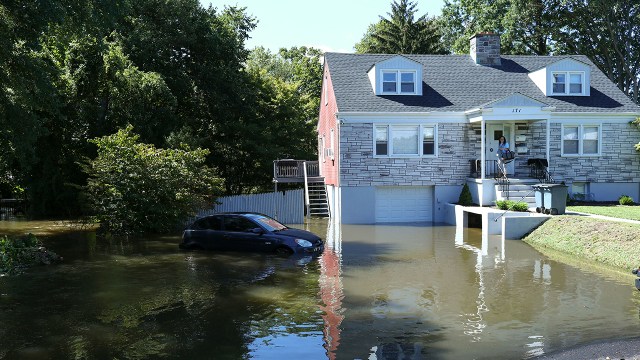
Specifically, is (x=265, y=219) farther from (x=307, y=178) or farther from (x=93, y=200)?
(x=307, y=178)

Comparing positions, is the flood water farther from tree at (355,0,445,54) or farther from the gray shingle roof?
tree at (355,0,445,54)

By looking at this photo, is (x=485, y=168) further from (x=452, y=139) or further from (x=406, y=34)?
(x=406, y=34)

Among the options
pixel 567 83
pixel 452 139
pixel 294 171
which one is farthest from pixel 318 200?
pixel 567 83

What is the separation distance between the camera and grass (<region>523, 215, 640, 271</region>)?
15204 millimetres

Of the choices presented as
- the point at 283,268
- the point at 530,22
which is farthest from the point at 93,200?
the point at 530,22

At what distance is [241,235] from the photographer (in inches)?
689

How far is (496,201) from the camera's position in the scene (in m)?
24.3

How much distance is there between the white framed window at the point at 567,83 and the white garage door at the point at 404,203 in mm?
8238

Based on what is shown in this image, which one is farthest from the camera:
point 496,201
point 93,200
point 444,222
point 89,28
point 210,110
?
point 210,110

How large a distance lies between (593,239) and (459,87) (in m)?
13.0

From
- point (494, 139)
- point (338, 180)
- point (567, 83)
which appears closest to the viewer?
point (338, 180)

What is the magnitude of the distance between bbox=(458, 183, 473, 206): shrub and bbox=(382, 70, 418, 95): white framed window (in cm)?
533

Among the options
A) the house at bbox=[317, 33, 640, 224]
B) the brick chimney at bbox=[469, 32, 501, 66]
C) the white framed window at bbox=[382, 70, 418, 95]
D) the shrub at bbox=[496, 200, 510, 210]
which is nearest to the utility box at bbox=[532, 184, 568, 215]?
the shrub at bbox=[496, 200, 510, 210]

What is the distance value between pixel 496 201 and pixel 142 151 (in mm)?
14966
